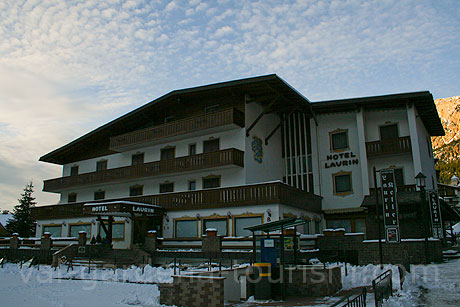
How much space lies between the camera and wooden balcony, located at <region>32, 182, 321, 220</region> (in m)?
24.0

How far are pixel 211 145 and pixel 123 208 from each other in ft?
27.2

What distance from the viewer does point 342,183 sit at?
2991cm

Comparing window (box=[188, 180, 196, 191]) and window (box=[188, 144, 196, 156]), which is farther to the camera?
window (box=[188, 144, 196, 156])

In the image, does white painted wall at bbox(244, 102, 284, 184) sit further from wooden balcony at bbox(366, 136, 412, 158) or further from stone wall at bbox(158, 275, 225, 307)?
stone wall at bbox(158, 275, 225, 307)

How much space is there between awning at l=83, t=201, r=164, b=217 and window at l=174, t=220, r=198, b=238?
5.29ft

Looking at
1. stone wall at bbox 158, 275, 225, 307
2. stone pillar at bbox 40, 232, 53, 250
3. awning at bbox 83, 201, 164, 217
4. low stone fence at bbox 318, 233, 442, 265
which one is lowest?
stone wall at bbox 158, 275, 225, 307

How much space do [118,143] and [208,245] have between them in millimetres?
15700

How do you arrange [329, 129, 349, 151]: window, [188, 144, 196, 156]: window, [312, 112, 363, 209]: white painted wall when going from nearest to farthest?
[312, 112, 363, 209]: white painted wall < [329, 129, 349, 151]: window < [188, 144, 196, 156]: window

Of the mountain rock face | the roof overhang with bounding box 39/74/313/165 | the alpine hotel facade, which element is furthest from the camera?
the mountain rock face

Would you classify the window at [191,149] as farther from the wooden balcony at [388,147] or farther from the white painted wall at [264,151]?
the wooden balcony at [388,147]

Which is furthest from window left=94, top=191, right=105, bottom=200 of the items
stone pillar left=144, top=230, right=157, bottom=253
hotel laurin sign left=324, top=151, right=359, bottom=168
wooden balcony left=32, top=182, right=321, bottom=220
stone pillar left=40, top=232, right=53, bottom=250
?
hotel laurin sign left=324, top=151, right=359, bottom=168

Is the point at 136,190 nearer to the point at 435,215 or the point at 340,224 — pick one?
the point at 340,224

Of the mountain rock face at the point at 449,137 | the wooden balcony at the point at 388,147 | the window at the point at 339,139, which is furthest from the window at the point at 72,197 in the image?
the mountain rock face at the point at 449,137

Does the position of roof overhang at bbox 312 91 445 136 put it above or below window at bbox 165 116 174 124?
below
